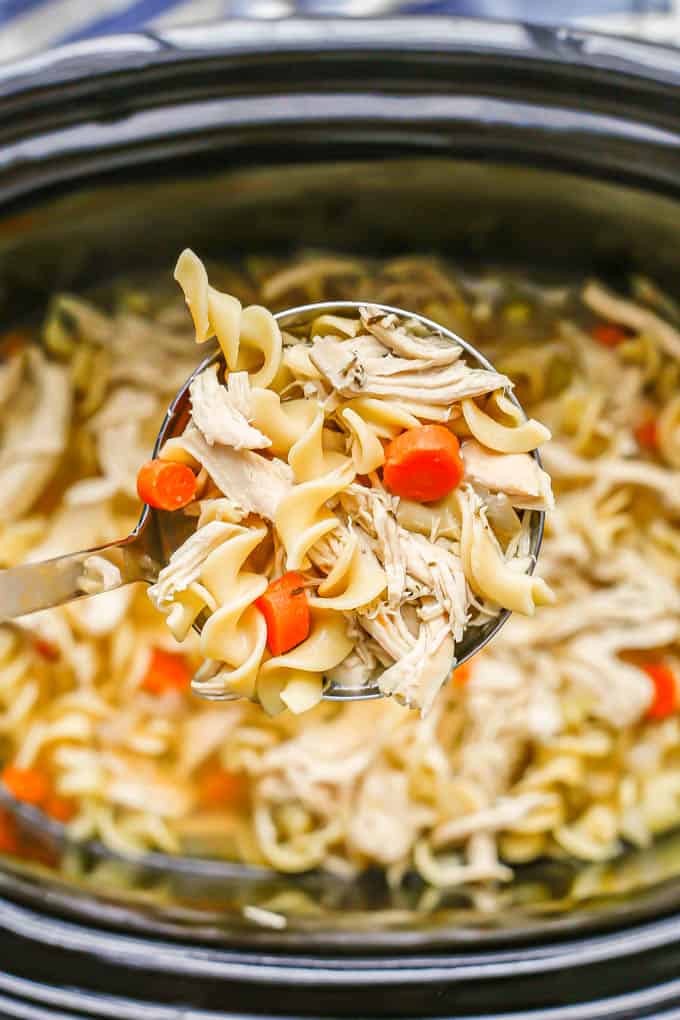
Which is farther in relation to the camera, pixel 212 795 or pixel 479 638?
pixel 212 795

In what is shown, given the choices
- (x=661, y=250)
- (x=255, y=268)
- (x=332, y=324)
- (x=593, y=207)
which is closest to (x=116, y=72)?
(x=255, y=268)

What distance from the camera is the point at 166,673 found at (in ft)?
7.45

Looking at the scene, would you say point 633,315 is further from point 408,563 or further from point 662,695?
point 408,563

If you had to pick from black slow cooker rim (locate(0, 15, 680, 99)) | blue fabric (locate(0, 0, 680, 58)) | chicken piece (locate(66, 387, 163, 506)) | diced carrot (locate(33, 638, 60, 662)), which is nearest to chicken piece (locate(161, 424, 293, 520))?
chicken piece (locate(66, 387, 163, 506))

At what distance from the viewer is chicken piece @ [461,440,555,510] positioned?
4.96 ft

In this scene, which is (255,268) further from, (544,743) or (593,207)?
(544,743)

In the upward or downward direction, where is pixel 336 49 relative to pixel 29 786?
upward

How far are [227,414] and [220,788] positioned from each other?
1143mm

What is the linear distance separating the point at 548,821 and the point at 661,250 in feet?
4.20

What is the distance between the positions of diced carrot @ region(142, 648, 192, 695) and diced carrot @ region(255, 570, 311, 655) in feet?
2.50

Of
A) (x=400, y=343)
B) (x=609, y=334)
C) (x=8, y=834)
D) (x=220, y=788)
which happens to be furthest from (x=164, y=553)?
(x=609, y=334)

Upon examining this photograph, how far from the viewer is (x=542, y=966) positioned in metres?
1.82

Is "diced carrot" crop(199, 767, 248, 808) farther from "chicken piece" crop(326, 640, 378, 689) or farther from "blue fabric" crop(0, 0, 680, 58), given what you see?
"blue fabric" crop(0, 0, 680, 58)

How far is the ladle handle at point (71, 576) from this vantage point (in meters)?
1.47
